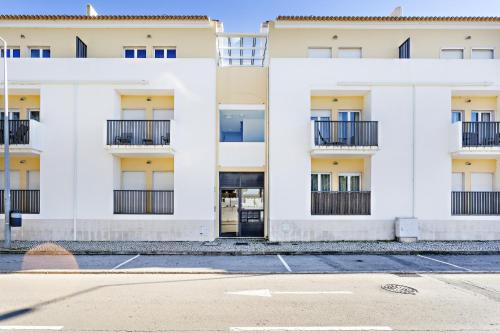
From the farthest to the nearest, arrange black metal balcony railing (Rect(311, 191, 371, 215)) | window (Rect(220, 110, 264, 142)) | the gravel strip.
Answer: window (Rect(220, 110, 264, 142)) → black metal balcony railing (Rect(311, 191, 371, 215)) → the gravel strip

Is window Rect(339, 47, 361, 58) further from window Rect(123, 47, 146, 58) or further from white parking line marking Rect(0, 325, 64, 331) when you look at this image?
white parking line marking Rect(0, 325, 64, 331)

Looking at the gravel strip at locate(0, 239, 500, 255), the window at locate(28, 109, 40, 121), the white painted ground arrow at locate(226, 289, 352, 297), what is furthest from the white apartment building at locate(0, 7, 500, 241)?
the white painted ground arrow at locate(226, 289, 352, 297)

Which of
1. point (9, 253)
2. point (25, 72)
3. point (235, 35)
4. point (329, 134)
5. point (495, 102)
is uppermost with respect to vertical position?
point (235, 35)

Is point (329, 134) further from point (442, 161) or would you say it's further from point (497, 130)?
point (497, 130)

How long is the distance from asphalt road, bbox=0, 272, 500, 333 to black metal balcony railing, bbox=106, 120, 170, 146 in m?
6.30

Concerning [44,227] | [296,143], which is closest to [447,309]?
[296,143]

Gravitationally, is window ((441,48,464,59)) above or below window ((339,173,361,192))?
above

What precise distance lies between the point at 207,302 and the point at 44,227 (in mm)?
10686

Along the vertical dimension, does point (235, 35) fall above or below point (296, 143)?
above

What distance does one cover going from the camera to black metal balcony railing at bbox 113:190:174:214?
Result: 13.7 m

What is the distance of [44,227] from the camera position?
13.5m

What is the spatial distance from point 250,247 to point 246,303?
233 inches

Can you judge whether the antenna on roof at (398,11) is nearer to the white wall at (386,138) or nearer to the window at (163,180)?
the white wall at (386,138)

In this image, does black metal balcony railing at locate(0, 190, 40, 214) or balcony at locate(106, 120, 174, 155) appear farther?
black metal balcony railing at locate(0, 190, 40, 214)
